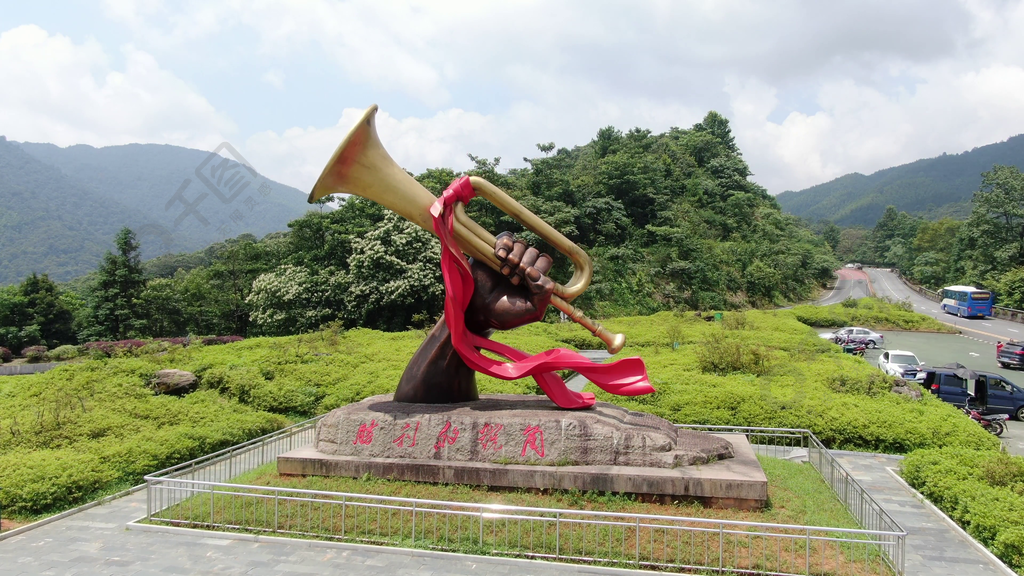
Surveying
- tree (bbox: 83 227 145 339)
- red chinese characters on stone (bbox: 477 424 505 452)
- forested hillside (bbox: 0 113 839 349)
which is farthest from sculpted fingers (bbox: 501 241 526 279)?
tree (bbox: 83 227 145 339)

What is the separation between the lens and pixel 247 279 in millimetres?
31594

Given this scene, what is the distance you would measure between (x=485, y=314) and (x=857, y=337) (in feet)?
73.6

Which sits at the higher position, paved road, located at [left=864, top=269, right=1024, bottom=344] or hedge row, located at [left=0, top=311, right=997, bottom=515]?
paved road, located at [left=864, top=269, right=1024, bottom=344]

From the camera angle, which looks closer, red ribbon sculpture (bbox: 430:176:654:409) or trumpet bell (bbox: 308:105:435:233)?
trumpet bell (bbox: 308:105:435:233)

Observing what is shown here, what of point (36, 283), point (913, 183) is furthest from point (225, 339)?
point (913, 183)

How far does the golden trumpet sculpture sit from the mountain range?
27.4m

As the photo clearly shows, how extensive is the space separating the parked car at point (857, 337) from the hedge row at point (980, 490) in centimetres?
1685

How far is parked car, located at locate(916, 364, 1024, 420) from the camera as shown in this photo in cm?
1490

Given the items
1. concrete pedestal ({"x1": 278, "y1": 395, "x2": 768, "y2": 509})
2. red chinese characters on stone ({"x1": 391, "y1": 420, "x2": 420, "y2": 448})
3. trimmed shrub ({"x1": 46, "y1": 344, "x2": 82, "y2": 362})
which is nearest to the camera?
concrete pedestal ({"x1": 278, "y1": 395, "x2": 768, "y2": 509})

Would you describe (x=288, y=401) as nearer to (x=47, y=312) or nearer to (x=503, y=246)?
(x=503, y=246)

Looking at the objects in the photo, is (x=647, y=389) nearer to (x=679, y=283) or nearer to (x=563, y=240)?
(x=563, y=240)

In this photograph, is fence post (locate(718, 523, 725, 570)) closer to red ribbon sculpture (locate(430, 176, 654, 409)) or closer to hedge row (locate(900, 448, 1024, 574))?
red ribbon sculpture (locate(430, 176, 654, 409))

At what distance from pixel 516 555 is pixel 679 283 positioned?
27576 millimetres

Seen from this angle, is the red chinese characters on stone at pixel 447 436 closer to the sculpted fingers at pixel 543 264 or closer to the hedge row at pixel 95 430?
the sculpted fingers at pixel 543 264
